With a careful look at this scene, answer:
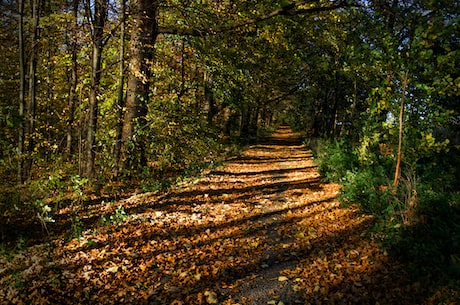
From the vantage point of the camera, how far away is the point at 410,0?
582 centimetres

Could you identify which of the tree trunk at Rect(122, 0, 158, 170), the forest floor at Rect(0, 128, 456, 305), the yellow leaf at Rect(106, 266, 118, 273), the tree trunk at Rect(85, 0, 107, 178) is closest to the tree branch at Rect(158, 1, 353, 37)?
the tree trunk at Rect(122, 0, 158, 170)

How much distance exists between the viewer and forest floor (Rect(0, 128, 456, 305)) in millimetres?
3854

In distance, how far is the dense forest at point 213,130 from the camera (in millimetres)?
4898

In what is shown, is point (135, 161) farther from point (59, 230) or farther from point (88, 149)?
point (59, 230)

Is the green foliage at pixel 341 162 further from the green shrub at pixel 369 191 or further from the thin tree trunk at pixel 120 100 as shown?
the thin tree trunk at pixel 120 100

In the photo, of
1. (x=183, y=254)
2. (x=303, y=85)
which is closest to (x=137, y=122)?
(x=183, y=254)

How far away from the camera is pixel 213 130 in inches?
416

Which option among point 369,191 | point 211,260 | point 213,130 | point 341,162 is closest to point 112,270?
point 211,260

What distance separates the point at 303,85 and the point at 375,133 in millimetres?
18668

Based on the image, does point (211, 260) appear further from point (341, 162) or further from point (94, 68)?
point (94, 68)

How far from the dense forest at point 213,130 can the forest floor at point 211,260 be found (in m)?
0.33

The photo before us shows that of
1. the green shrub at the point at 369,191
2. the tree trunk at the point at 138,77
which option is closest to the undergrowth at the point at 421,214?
the green shrub at the point at 369,191

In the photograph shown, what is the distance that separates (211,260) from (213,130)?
6219 mm

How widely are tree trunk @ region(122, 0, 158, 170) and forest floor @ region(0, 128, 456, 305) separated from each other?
5.52 ft
